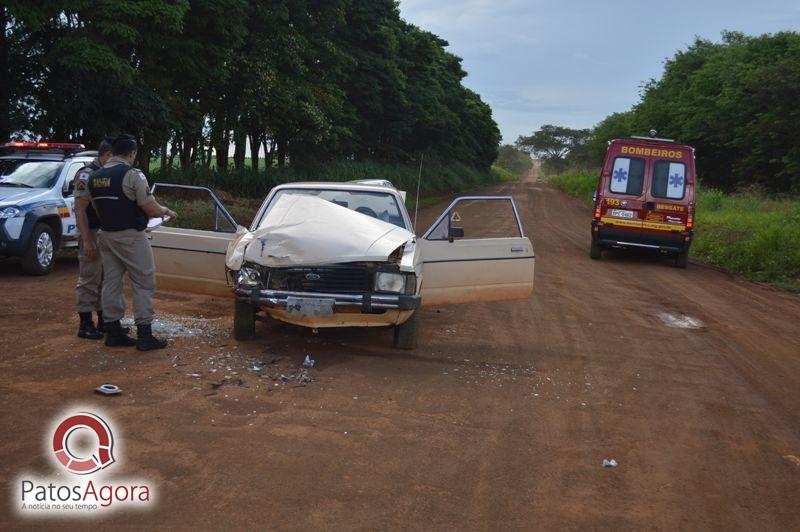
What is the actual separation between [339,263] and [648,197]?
1074 centimetres

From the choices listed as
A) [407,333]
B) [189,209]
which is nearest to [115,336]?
[407,333]

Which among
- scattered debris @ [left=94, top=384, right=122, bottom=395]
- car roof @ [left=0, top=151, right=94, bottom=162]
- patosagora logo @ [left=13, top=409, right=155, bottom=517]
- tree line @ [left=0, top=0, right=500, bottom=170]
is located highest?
tree line @ [left=0, top=0, right=500, bottom=170]

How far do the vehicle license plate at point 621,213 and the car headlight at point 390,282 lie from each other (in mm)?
10331

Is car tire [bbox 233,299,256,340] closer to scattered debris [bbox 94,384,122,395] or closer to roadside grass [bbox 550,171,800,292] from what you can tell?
scattered debris [bbox 94,384,122,395]

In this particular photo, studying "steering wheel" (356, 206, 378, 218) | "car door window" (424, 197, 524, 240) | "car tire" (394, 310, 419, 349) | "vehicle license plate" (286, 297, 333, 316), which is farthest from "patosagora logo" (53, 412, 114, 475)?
"car door window" (424, 197, 524, 240)

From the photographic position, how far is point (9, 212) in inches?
418

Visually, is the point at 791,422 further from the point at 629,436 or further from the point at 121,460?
the point at 121,460

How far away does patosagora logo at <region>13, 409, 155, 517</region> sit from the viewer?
403 cm

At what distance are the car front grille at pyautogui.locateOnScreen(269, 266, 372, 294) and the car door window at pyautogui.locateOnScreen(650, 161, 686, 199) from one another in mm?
10660

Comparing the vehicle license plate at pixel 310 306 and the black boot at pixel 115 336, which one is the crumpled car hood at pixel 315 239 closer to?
the vehicle license plate at pixel 310 306

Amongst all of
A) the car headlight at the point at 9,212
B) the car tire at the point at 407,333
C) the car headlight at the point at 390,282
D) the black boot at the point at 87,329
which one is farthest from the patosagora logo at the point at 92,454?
the car headlight at the point at 9,212

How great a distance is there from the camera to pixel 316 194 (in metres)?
8.57

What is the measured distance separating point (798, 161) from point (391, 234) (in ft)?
92.4

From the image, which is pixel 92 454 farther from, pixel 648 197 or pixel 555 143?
pixel 555 143
